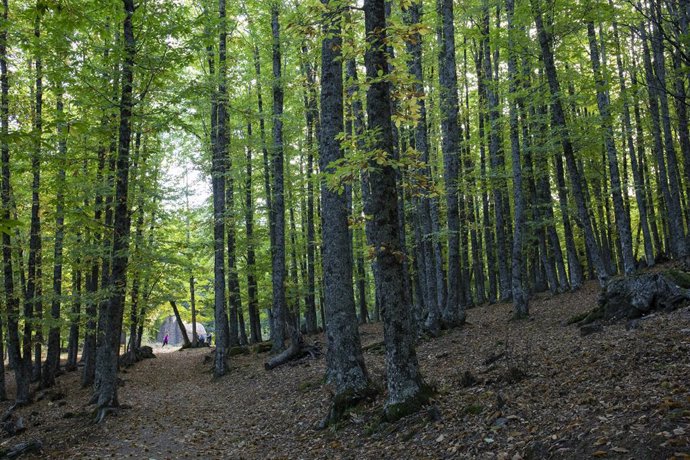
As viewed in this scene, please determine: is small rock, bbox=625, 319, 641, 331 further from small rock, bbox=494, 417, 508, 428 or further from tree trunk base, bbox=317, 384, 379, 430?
tree trunk base, bbox=317, 384, 379, 430

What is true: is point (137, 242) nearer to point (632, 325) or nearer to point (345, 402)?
point (345, 402)

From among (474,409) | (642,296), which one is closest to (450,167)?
(642,296)

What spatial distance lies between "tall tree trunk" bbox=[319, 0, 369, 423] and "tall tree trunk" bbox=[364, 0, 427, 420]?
1.35 meters

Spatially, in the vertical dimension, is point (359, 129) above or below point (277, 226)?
above

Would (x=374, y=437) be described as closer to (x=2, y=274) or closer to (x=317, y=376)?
(x=317, y=376)

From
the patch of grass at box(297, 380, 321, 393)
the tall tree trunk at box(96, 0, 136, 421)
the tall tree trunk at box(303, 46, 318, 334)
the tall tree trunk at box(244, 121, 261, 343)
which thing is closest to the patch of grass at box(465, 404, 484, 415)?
the patch of grass at box(297, 380, 321, 393)

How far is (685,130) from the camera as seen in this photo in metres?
13.4

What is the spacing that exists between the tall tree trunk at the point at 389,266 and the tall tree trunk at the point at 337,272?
4.42ft

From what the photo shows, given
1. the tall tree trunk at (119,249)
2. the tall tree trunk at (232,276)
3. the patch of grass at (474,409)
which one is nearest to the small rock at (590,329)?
the patch of grass at (474,409)

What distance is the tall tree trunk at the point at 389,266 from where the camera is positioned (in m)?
6.59

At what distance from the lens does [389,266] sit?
662 centimetres

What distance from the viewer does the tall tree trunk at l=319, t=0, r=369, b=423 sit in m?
8.12

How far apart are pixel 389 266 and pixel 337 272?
98.3 inches

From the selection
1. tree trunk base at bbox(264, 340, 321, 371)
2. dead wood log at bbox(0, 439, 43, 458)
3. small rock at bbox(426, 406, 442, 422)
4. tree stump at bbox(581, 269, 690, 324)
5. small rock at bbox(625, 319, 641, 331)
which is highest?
tree stump at bbox(581, 269, 690, 324)
